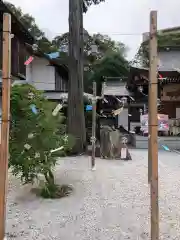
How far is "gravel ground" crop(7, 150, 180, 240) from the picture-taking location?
353 cm

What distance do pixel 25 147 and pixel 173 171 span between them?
4.28m

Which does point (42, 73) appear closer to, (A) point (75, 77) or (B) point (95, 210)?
(A) point (75, 77)

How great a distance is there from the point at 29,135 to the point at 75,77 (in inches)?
287

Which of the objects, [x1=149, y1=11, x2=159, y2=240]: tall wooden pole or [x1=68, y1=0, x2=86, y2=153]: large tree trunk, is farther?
[x1=68, y1=0, x2=86, y2=153]: large tree trunk

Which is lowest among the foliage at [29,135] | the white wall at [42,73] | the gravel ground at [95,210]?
the gravel ground at [95,210]

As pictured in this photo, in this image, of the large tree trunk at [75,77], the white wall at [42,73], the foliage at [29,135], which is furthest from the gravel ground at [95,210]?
the white wall at [42,73]

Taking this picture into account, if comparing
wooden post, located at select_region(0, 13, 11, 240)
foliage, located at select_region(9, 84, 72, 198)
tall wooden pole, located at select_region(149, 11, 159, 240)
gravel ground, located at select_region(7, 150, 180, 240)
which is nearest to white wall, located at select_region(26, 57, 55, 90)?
gravel ground, located at select_region(7, 150, 180, 240)

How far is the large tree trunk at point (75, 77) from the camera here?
1146 cm

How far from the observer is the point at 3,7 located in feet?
34.1

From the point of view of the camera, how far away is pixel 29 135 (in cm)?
457

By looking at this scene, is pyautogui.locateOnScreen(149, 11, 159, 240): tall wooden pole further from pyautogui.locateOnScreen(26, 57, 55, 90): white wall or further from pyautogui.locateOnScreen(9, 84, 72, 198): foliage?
pyautogui.locateOnScreen(26, 57, 55, 90): white wall

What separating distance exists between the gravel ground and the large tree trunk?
457cm

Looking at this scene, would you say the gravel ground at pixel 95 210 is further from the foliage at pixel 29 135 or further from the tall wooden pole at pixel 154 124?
the foliage at pixel 29 135

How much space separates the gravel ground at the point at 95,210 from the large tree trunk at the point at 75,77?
4566 millimetres
